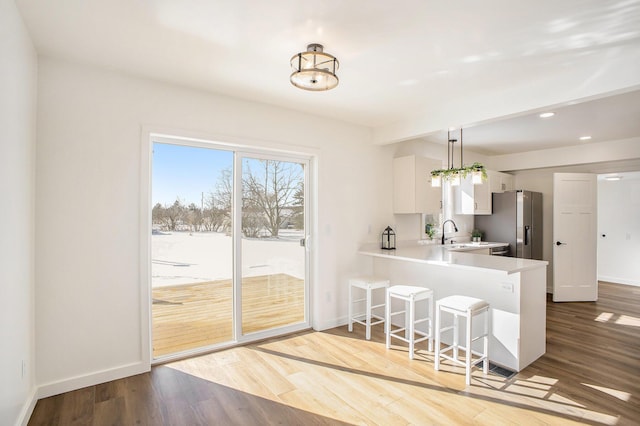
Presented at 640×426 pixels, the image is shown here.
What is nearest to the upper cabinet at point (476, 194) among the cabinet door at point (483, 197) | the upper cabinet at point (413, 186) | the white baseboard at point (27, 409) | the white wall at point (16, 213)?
the cabinet door at point (483, 197)

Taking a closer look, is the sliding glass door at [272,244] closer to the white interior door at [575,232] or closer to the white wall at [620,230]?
the white interior door at [575,232]

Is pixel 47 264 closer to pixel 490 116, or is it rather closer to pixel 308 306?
pixel 308 306

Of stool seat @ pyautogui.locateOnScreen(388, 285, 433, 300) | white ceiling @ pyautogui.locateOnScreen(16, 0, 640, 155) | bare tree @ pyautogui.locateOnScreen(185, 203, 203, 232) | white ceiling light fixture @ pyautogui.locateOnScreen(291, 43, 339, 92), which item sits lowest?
stool seat @ pyautogui.locateOnScreen(388, 285, 433, 300)

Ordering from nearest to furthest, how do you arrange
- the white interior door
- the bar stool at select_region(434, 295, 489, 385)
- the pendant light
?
the bar stool at select_region(434, 295, 489, 385), the pendant light, the white interior door

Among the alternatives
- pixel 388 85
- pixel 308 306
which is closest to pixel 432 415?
pixel 308 306

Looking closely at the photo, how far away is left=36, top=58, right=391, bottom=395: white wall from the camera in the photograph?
2.47m

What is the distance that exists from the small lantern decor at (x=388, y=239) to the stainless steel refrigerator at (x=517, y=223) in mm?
2526

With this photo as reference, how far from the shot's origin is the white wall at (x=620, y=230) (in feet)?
20.7

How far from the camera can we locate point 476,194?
5.65m

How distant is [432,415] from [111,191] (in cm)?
300

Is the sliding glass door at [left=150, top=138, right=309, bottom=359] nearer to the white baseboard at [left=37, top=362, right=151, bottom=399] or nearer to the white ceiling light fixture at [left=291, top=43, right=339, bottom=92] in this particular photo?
the white baseboard at [left=37, top=362, right=151, bottom=399]

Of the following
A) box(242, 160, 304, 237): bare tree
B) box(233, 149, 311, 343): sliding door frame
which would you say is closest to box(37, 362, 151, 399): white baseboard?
box(233, 149, 311, 343): sliding door frame

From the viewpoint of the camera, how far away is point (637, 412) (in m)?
2.27

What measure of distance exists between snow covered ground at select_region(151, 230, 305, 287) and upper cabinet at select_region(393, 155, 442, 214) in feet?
5.22
